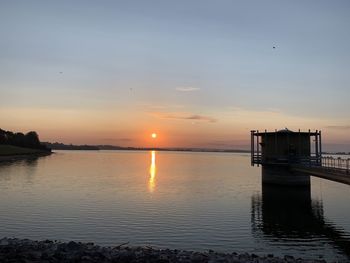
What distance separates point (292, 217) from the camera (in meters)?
35.3

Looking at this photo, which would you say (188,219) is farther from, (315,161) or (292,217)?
(315,161)

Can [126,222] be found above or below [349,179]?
below

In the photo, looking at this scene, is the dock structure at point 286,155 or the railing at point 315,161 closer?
the railing at point 315,161

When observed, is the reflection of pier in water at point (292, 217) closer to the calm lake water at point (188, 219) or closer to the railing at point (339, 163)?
the calm lake water at point (188, 219)

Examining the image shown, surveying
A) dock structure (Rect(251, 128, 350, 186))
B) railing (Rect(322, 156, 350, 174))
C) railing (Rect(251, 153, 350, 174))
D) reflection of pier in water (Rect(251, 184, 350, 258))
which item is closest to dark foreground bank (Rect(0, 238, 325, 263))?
reflection of pier in water (Rect(251, 184, 350, 258))

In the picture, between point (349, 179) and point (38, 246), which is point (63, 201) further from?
point (349, 179)

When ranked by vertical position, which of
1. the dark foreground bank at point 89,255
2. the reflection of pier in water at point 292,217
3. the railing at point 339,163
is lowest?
the reflection of pier in water at point 292,217

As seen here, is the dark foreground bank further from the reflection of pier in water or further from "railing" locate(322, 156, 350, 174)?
"railing" locate(322, 156, 350, 174)

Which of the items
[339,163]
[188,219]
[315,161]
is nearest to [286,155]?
[315,161]

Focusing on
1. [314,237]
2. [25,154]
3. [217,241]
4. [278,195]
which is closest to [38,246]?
[217,241]

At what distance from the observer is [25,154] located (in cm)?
17300

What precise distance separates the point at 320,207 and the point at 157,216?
58.5 ft

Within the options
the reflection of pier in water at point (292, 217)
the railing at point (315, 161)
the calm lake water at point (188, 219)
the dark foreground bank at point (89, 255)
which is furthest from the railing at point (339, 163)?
the dark foreground bank at point (89, 255)

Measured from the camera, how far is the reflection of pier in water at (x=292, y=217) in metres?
27.0
